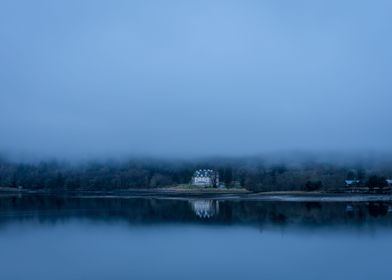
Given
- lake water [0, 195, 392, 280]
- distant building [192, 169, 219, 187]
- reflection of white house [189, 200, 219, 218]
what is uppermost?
distant building [192, 169, 219, 187]

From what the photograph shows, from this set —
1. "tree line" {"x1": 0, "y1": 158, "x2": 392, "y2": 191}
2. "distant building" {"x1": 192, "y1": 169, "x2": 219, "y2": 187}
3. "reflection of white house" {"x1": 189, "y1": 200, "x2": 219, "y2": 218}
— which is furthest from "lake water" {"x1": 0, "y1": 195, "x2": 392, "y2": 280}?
"distant building" {"x1": 192, "y1": 169, "x2": 219, "y2": 187}

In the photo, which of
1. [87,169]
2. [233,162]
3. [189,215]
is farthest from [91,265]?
[87,169]

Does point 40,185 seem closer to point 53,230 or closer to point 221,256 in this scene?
point 53,230

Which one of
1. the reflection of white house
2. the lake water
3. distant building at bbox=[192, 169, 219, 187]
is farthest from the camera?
distant building at bbox=[192, 169, 219, 187]

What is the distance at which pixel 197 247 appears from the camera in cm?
2286

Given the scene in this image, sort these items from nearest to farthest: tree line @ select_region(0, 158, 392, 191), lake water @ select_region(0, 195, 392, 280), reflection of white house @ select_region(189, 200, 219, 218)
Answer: lake water @ select_region(0, 195, 392, 280) < reflection of white house @ select_region(189, 200, 219, 218) < tree line @ select_region(0, 158, 392, 191)

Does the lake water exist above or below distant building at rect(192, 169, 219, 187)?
below

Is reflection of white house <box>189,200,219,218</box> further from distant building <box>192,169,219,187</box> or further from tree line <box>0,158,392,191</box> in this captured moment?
distant building <box>192,169,219,187</box>

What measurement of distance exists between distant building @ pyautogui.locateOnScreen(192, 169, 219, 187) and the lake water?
239 ft

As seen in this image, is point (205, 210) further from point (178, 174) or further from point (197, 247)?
point (178, 174)

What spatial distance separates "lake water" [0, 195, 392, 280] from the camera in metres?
17.7

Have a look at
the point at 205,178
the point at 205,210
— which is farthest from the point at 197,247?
the point at 205,178

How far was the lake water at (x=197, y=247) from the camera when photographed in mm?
17734

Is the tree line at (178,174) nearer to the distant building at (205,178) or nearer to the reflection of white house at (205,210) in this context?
the distant building at (205,178)
